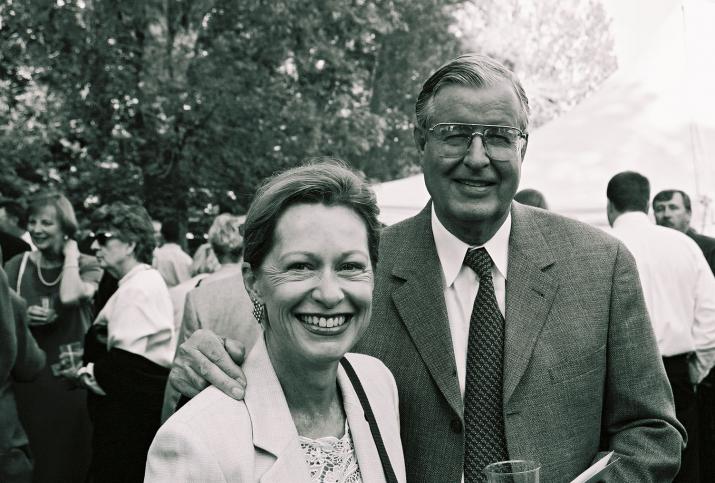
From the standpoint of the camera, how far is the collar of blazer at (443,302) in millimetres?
2209

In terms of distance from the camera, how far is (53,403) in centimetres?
582

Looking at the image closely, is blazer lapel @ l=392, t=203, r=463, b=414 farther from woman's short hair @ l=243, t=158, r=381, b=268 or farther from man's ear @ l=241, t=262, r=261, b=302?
man's ear @ l=241, t=262, r=261, b=302

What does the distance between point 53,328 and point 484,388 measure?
451 centimetres

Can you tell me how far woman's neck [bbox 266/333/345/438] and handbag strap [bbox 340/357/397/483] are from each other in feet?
0.27

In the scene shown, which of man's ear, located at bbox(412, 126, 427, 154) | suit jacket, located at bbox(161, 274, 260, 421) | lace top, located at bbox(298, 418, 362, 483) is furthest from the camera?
suit jacket, located at bbox(161, 274, 260, 421)

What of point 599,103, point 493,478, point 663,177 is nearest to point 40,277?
point 493,478

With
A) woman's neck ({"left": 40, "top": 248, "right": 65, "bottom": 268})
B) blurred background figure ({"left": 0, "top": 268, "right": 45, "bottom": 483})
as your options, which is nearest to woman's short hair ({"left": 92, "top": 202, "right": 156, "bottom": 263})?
woman's neck ({"left": 40, "top": 248, "right": 65, "bottom": 268})

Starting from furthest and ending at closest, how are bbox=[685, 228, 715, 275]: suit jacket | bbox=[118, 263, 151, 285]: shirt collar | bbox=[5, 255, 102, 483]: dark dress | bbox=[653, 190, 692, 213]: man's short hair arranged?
bbox=[653, 190, 692, 213]: man's short hair
bbox=[685, 228, 715, 275]: suit jacket
bbox=[5, 255, 102, 483]: dark dress
bbox=[118, 263, 151, 285]: shirt collar

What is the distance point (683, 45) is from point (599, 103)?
1.14 m

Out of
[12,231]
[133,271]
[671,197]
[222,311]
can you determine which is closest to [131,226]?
[133,271]

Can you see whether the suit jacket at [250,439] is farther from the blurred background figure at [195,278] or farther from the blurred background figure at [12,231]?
the blurred background figure at [12,231]

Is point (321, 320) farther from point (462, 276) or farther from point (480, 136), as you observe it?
point (480, 136)

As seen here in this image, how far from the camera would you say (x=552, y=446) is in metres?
2.17

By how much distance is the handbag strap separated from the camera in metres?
1.98
